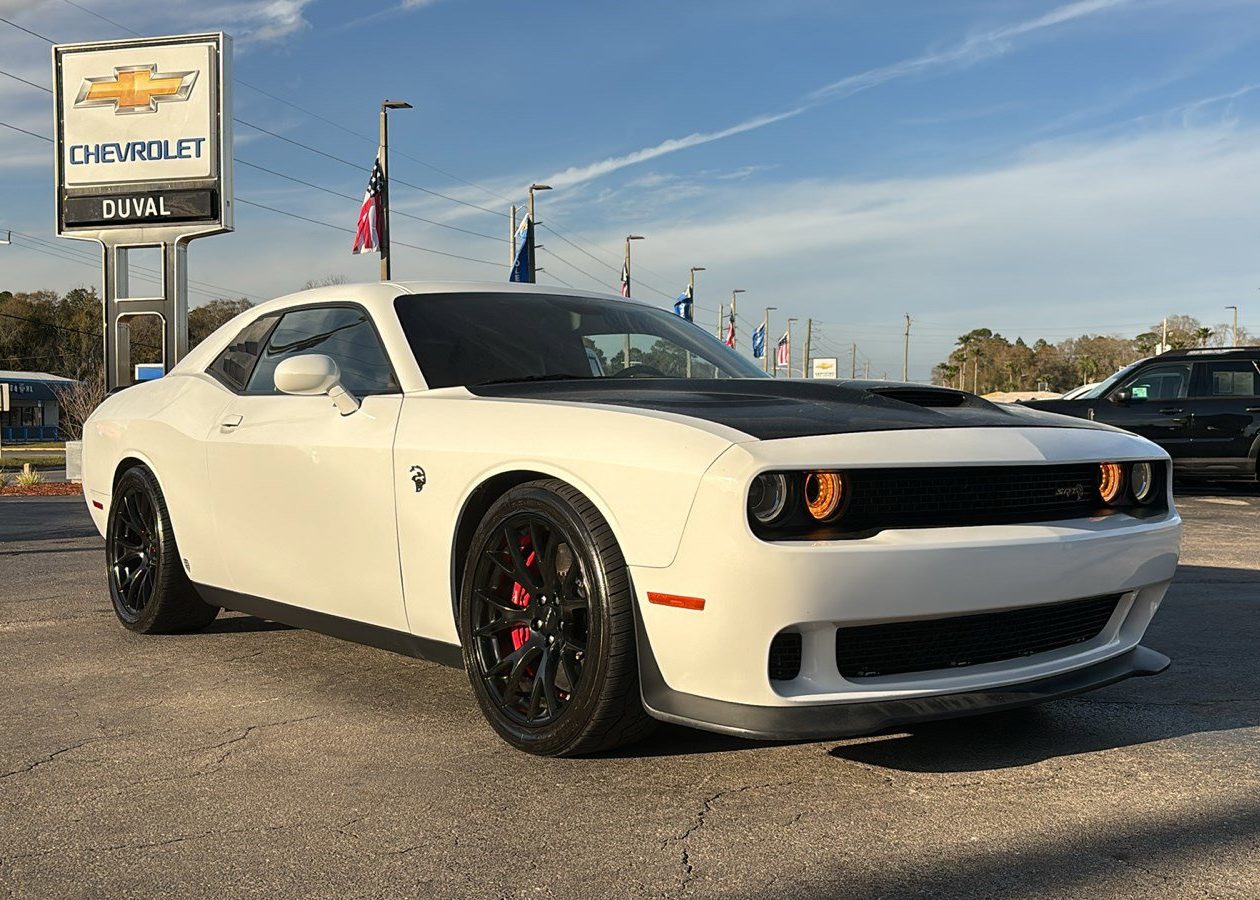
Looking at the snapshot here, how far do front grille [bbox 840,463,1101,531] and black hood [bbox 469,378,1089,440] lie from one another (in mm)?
152

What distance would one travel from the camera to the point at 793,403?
3.51 metres

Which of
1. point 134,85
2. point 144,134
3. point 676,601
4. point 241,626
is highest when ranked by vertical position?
point 134,85

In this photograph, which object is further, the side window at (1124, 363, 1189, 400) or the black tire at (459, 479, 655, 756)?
the side window at (1124, 363, 1189, 400)

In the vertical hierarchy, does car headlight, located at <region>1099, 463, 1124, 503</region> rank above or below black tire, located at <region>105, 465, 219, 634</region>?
above

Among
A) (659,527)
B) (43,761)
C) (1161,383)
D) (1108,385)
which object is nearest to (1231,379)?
(1161,383)

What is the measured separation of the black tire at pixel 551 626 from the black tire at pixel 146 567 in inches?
83.3

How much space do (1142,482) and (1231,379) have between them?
475 inches

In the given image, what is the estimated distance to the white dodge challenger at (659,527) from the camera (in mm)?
2943

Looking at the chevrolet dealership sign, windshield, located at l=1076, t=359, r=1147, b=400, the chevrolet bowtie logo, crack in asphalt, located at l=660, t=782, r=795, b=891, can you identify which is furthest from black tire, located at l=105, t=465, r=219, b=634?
the chevrolet bowtie logo

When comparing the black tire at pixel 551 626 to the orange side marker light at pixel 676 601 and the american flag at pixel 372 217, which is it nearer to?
the orange side marker light at pixel 676 601

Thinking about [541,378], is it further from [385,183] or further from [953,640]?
[385,183]

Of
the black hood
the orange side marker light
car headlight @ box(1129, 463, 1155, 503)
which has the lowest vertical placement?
the orange side marker light

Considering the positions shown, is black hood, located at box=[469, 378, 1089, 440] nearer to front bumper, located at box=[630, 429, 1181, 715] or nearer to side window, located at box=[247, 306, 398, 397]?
front bumper, located at box=[630, 429, 1181, 715]

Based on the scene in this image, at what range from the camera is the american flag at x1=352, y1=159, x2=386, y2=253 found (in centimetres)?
2552
